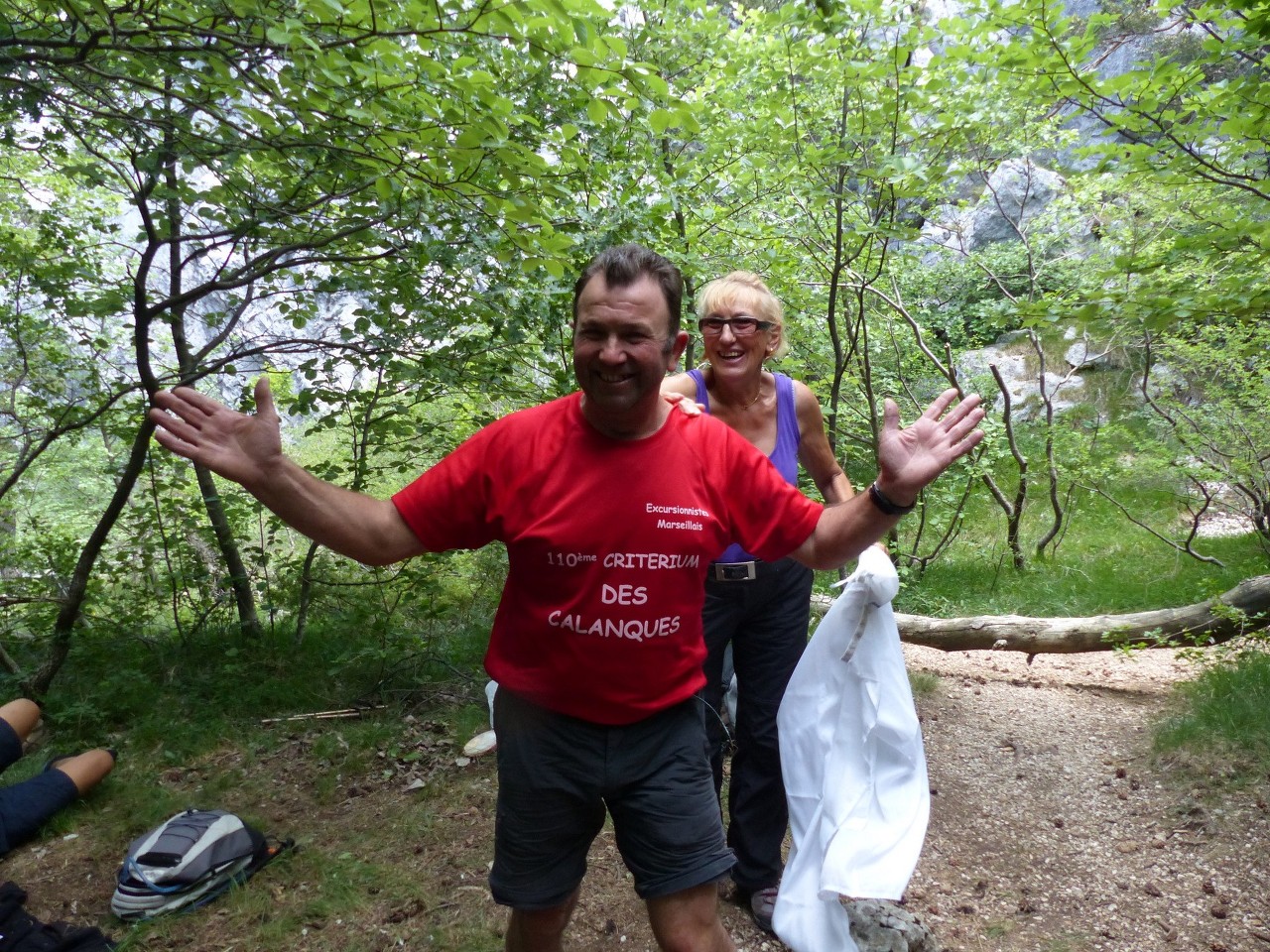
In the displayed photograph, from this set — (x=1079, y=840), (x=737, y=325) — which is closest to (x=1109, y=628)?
(x=1079, y=840)

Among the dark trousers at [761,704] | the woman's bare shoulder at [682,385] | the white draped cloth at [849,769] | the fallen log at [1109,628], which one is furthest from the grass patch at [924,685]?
the woman's bare shoulder at [682,385]

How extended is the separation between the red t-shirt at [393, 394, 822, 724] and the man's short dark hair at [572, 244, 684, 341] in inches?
11.2

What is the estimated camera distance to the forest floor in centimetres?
267

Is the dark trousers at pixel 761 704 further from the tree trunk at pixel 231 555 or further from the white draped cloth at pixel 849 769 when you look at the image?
the tree trunk at pixel 231 555

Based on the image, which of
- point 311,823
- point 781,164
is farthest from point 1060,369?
point 311,823

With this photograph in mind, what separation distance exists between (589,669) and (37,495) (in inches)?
255

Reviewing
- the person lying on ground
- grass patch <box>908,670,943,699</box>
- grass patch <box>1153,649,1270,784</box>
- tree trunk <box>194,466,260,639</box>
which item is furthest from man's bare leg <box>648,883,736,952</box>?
tree trunk <box>194,466,260,639</box>

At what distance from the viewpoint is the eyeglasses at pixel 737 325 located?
256 cm

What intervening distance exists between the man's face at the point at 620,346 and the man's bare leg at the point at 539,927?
1.12 m

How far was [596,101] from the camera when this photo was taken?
265 cm

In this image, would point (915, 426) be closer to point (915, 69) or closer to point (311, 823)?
point (311, 823)

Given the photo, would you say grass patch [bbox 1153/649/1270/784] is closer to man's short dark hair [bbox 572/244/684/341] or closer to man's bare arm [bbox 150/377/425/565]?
man's short dark hair [bbox 572/244/684/341]

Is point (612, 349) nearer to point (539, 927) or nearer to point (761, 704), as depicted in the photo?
point (539, 927)

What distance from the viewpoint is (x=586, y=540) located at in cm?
163
